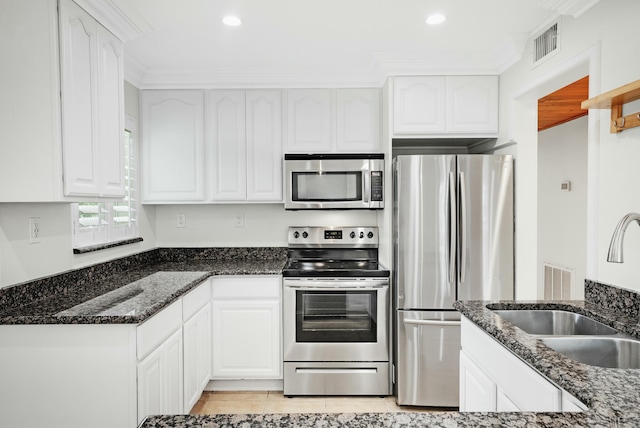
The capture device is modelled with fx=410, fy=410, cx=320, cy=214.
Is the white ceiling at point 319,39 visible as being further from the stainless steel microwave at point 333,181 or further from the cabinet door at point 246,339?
the cabinet door at point 246,339

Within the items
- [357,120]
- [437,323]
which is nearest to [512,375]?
[437,323]

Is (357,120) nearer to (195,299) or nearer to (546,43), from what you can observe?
(546,43)

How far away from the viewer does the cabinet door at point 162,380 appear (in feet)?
5.82

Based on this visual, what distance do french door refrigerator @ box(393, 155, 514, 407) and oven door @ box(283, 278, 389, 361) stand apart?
0.24 meters

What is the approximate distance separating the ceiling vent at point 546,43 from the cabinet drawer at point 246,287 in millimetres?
2175

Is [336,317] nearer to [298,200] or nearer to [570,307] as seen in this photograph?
[298,200]

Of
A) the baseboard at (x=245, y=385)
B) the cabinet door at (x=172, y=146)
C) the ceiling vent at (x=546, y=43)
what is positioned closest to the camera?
the ceiling vent at (x=546, y=43)

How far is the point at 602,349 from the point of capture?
4.64 ft

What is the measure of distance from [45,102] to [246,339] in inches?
76.8

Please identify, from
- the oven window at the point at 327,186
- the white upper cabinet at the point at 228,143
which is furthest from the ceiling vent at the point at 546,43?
the white upper cabinet at the point at 228,143

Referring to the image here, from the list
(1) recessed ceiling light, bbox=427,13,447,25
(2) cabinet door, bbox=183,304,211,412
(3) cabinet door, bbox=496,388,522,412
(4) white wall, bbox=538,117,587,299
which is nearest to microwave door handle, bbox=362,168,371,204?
(1) recessed ceiling light, bbox=427,13,447,25

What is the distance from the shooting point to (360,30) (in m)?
2.45

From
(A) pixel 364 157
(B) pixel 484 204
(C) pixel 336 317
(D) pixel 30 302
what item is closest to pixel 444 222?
(B) pixel 484 204

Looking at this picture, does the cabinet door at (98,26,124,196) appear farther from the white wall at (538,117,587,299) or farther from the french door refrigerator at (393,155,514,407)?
the white wall at (538,117,587,299)
